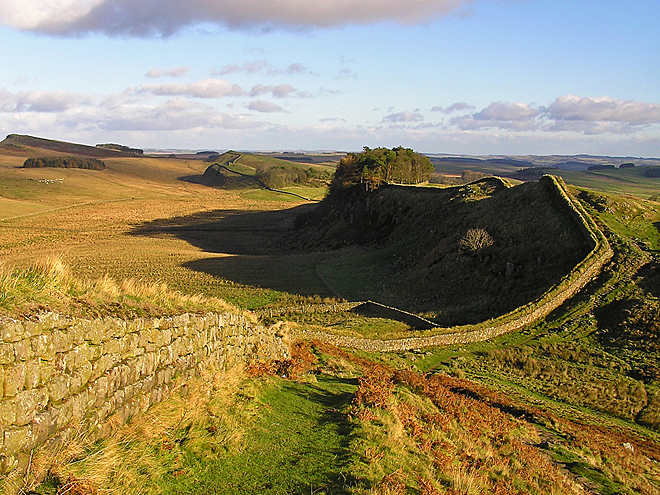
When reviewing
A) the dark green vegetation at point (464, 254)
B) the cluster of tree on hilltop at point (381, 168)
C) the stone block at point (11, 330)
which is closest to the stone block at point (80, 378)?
the stone block at point (11, 330)

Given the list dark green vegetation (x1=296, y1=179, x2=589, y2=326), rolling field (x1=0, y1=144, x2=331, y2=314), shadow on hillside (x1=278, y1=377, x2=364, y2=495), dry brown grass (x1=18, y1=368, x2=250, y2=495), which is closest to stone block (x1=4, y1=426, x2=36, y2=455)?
dry brown grass (x1=18, y1=368, x2=250, y2=495)

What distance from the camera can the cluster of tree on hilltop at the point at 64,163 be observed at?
6629 inches

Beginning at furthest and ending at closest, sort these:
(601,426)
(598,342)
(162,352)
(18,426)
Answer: (598,342) → (601,426) → (162,352) → (18,426)

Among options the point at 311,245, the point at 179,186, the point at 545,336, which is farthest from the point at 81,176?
the point at 545,336

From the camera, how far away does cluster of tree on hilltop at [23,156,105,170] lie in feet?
552

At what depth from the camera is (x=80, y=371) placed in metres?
6.87

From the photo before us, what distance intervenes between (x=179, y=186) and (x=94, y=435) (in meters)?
183

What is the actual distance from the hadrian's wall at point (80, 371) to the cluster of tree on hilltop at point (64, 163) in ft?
616

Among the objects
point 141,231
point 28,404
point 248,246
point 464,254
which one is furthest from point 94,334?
point 141,231

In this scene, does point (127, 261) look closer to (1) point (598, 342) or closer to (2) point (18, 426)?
(1) point (598, 342)

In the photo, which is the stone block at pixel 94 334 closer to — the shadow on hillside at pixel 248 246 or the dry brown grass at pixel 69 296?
the dry brown grass at pixel 69 296

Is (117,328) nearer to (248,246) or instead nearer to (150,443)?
(150,443)

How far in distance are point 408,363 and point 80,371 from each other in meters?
15.8

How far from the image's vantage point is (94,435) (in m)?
6.96
